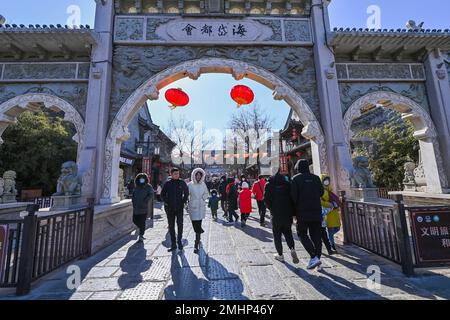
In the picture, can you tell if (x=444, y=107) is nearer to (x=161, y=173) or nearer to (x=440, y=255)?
(x=440, y=255)

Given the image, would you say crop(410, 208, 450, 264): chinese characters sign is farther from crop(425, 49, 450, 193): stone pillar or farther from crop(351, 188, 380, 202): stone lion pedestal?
crop(425, 49, 450, 193): stone pillar

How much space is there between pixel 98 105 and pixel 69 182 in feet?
6.37

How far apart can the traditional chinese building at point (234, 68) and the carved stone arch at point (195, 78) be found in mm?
26

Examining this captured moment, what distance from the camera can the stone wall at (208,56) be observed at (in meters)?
5.77

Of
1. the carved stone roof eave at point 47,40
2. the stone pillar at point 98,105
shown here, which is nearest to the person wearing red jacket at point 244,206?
the stone pillar at point 98,105

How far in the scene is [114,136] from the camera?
5453 mm

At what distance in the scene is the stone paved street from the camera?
2344 mm

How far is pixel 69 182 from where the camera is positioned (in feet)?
15.0

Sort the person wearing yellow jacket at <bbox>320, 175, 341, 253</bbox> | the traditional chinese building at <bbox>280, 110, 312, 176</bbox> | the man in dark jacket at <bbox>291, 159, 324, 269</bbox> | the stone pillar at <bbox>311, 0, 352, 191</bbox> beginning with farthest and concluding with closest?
the traditional chinese building at <bbox>280, 110, 312, 176</bbox>, the stone pillar at <bbox>311, 0, 352, 191</bbox>, the person wearing yellow jacket at <bbox>320, 175, 341, 253</bbox>, the man in dark jacket at <bbox>291, 159, 324, 269</bbox>

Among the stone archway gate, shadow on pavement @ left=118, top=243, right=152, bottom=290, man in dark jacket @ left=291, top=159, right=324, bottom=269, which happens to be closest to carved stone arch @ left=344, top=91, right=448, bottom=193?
the stone archway gate

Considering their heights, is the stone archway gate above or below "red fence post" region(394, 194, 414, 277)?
above

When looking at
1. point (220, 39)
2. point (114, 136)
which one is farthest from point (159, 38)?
point (114, 136)

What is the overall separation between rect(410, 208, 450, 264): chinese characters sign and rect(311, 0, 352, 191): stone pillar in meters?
2.32
